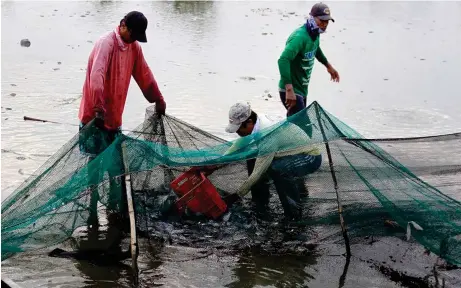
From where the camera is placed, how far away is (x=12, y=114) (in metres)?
8.13

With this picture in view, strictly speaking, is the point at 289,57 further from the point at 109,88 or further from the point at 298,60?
the point at 109,88

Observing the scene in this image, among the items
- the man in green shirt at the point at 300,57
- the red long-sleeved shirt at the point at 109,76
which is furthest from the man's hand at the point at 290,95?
the red long-sleeved shirt at the point at 109,76

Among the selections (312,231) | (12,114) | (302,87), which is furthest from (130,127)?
(312,231)

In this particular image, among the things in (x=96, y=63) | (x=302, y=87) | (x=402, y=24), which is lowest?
(x=402, y=24)

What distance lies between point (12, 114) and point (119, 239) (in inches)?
153

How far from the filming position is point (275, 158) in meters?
4.70

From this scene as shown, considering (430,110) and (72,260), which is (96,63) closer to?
(72,260)

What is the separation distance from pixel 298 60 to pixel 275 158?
1750mm

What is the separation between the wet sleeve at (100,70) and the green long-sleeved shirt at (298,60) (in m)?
1.80

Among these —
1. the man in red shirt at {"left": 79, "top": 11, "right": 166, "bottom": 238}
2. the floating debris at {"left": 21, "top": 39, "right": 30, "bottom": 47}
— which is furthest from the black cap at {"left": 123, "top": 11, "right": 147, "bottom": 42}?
the floating debris at {"left": 21, "top": 39, "right": 30, "bottom": 47}

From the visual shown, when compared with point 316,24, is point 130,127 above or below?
below

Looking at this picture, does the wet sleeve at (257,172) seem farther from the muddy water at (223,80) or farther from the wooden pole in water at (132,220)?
the wooden pole in water at (132,220)

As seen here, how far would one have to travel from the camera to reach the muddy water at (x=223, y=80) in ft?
15.3

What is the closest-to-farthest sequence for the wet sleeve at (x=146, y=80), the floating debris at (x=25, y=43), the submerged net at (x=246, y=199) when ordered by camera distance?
1. the submerged net at (x=246, y=199)
2. the wet sleeve at (x=146, y=80)
3. the floating debris at (x=25, y=43)
